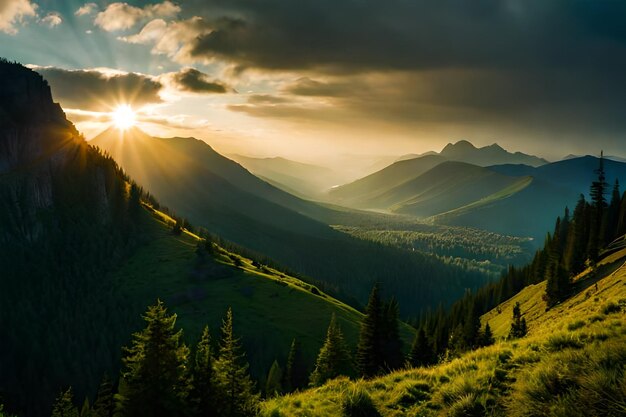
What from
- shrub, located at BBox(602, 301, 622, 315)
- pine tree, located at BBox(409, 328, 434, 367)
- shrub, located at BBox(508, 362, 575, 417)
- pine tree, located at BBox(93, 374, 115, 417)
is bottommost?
pine tree, located at BBox(93, 374, 115, 417)

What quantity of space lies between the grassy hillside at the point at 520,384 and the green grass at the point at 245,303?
371 feet

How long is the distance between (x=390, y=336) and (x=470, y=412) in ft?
162

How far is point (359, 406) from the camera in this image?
13586 mm

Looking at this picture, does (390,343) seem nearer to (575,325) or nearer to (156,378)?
(156,378)

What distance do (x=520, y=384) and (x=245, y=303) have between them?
155 metres

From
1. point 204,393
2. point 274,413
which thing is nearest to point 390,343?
point 204,393

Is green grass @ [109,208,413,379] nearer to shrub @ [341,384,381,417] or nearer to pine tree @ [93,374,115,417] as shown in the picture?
pine tree @ [93,374,115,417]

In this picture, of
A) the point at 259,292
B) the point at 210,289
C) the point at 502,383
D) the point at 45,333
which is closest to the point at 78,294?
the point at 45,333

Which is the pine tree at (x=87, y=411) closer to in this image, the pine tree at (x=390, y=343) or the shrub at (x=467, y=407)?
the pine tree at (x=390, y=343)

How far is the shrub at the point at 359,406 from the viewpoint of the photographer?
44.0 feet

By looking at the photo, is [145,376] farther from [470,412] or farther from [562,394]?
[562,394]

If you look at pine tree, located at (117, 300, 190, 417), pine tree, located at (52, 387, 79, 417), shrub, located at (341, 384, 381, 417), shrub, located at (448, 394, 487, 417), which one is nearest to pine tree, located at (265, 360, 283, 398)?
pine tree, located at (52, 387, 79, 417)

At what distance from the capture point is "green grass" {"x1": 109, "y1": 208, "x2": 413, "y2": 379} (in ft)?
448

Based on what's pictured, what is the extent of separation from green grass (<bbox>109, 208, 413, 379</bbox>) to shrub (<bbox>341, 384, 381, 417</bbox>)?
4510 inches
